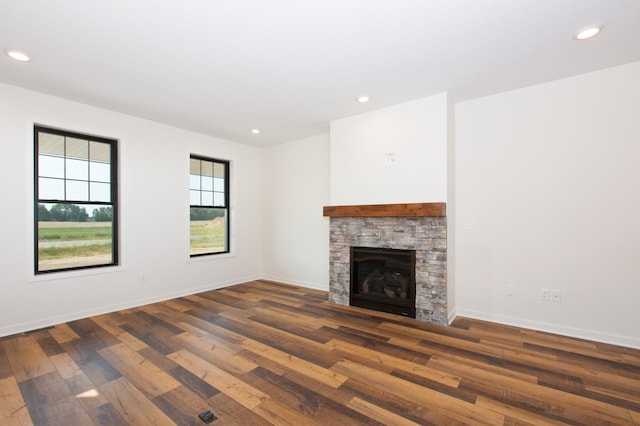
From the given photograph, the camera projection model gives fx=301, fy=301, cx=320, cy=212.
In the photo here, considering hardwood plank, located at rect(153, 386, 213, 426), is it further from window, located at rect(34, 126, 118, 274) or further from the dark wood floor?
window, located at rect(34, 126, 118, 274)

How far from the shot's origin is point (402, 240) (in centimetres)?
369

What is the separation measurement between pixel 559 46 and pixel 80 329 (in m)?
5.33

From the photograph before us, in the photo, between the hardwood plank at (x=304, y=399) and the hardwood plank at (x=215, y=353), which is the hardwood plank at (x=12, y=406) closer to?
the hardwood plank at (x=215, y=353)

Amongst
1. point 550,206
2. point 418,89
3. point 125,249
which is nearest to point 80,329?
point 125,249

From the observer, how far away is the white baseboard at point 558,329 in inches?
110

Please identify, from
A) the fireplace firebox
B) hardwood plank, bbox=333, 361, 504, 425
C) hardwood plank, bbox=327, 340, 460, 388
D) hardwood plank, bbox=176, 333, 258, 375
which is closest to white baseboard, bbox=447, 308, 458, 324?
the fireplace firebox

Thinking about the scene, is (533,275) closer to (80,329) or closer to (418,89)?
(418,89)

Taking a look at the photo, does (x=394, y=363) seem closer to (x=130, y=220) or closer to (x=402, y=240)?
(x=402, y=240)

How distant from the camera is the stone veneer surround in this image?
3.41 m

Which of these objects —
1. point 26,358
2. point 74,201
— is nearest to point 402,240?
point 26,358

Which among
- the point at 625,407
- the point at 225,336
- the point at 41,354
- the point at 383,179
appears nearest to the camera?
the point at 625,407

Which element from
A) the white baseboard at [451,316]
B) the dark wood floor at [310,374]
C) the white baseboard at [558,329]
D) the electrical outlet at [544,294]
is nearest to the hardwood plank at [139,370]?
the dark wood floor at [310,374]

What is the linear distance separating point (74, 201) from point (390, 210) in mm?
3916

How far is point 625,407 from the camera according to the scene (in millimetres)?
1926
